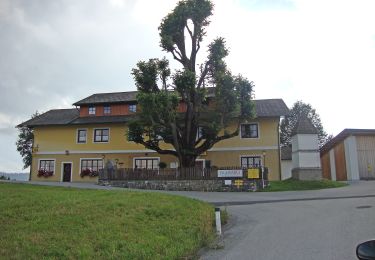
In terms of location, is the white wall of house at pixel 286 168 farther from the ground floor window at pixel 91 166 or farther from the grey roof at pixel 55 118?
the grey roof at pixel 55 118

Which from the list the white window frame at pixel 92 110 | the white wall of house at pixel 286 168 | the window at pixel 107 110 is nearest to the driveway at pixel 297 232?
the window at pixel 107 110

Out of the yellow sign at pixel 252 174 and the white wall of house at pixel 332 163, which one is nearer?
the yellow sign at pixel 252 174

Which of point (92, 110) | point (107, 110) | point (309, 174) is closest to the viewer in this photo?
point (309, 174)

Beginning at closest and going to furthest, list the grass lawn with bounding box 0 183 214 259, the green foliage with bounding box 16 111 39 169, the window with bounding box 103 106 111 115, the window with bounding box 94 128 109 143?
the grass lawn with bounding box 0 183 214 259, the window with bounding box 94 128 109 143, the window with bounding box 103 106 111 115, the green foliage with bounding box 16 111 39 169

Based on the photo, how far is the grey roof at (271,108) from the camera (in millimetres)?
39719

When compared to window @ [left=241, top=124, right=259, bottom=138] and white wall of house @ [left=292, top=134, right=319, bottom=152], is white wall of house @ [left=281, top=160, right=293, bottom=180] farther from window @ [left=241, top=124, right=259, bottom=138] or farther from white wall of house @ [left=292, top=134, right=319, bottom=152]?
white wall of house @ [left=292, top=134, right=319, bottom=152]

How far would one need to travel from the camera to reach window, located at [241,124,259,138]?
4009 centimetres

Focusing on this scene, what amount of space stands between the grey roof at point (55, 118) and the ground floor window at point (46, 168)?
388cm

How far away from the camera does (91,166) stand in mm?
42688

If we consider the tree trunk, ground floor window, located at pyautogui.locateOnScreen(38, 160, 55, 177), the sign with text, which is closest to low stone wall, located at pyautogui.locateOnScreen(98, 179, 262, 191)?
the sign with text

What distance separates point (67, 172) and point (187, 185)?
675 inches

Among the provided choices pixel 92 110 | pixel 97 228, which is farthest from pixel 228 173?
pixel 97 228

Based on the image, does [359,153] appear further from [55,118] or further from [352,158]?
[55,118]

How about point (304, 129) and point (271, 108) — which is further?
point (271, 108)
